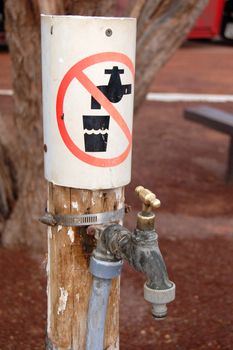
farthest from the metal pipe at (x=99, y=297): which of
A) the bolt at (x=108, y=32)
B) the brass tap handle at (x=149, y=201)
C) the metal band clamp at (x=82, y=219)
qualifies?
the bolt at (x=108, y=32)

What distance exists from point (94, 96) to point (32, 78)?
2.33 m

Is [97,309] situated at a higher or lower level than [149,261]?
lower

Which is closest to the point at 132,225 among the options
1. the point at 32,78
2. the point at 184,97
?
the point at 32,78

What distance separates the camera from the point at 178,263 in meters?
4.80

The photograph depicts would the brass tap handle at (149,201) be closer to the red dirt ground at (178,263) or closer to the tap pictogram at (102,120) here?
the tap pictogram at (102,120)

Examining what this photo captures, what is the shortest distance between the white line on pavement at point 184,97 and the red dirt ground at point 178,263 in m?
2.20

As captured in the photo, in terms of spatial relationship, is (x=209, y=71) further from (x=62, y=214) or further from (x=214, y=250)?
(x=62, y=214)

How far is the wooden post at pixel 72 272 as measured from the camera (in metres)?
2.33

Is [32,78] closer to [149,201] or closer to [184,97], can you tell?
[149,201]

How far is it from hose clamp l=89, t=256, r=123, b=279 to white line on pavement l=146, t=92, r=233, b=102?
9215mm

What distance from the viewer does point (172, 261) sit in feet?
15.9

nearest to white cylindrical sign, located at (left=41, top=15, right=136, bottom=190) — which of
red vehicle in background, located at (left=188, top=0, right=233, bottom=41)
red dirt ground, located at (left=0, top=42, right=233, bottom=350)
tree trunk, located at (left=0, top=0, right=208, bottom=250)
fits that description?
red dirt ground, located at (left=0, top=42, right=233, bottom=350)

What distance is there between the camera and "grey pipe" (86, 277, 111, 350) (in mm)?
2332

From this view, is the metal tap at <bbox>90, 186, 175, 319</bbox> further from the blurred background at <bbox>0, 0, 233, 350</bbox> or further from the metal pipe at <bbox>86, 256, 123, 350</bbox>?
the blurred background at <bbox>0, 0, 233, 350</bbox>
